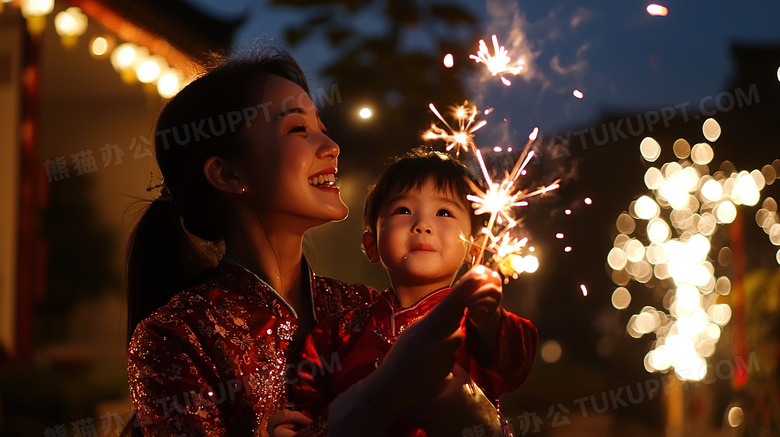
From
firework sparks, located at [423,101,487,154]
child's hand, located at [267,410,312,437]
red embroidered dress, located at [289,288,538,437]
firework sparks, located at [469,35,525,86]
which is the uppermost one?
firework sparks, located at [469,35,525,86]

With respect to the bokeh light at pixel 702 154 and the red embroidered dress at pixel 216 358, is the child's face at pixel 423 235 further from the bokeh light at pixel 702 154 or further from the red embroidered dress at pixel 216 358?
the bokeh light at pixel 702 154

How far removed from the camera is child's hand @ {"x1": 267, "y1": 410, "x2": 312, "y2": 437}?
173 centimetres

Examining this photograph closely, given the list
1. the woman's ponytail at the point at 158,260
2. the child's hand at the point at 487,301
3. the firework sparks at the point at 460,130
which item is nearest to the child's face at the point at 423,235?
the firework sparks at the point at 460,130

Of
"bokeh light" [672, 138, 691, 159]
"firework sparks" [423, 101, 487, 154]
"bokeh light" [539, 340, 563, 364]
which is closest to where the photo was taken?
"firework sparks" [423, 101, 487, 154]

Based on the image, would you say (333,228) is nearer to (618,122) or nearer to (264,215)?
(618,122)

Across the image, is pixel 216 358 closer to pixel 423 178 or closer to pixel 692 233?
pixel 423 178

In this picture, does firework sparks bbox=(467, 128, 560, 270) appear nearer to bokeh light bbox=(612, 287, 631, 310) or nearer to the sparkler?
the sparkler

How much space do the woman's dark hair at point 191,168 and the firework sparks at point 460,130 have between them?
1.47 ft

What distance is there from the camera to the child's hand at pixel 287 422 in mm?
1729

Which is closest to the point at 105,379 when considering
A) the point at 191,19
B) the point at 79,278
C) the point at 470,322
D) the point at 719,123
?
the point at 79,278

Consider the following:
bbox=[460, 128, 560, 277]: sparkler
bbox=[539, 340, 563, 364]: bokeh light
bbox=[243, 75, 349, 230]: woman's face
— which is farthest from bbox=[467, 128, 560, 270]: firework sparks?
bbox=[539, 340, 563, 364]: bokeh light

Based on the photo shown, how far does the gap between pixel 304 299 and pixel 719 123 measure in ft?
24.1

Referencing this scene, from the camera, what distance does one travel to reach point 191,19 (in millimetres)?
6734

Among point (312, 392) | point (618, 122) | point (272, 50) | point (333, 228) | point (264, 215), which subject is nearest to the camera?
point (312, 392)
